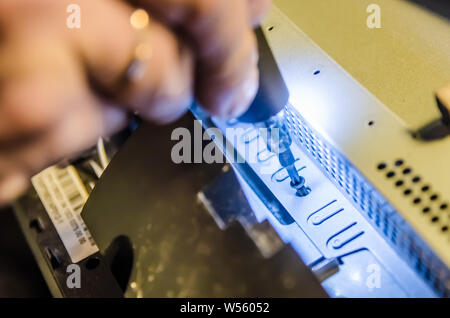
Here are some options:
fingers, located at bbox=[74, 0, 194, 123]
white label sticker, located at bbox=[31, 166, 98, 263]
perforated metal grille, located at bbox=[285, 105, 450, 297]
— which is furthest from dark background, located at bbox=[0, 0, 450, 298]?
fingers, located at bbox=[74, 0, 194, 123]

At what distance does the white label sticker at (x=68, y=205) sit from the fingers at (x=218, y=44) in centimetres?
41

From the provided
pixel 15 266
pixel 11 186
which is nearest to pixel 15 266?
pixel 15 266

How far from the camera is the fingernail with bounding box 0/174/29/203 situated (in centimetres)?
33

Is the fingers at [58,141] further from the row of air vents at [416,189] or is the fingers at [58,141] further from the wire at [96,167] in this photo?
the wire at [96,167]

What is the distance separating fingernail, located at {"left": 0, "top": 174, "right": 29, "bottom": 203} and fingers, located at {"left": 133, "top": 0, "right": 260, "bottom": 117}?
0.14m

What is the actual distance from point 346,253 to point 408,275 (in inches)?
3.0

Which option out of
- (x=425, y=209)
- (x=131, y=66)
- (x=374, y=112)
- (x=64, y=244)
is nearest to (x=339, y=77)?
(x=374, y=112)

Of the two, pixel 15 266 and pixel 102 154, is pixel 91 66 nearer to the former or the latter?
pixel 102 154

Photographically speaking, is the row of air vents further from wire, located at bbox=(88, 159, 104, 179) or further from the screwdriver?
wire, located at bbox=(88, 159, 104, 179)

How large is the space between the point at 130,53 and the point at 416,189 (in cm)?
30

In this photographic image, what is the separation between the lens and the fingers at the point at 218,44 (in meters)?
0.31

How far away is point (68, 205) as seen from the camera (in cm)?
75

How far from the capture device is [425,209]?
0.44 metres

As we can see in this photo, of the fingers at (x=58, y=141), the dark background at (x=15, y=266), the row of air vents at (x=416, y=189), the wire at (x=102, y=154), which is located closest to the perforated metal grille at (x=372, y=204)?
the row of air vents at (x=416, y=189)
